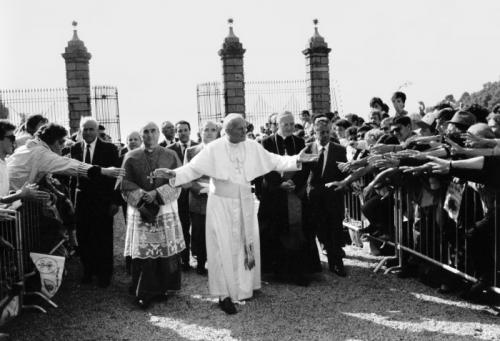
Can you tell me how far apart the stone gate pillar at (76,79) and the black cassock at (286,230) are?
16587 mm

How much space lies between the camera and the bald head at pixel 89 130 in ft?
24.3

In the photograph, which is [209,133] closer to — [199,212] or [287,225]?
[199,212]

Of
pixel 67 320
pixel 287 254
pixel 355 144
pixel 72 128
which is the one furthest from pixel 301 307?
pixel 72 128

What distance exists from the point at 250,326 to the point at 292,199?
2104 mm

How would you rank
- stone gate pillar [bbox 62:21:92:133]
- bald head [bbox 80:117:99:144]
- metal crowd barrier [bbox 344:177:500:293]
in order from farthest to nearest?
stone gate pillar [bbox 62:21:92:133]
bald head [bbox 80:117:99:144]
metal crowd barrier [bbox 344:177:500:293]

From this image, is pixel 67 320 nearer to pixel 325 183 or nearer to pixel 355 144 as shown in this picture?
pixel 325 183

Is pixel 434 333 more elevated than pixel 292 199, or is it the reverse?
pixel 292 199

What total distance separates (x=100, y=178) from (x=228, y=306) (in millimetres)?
2467

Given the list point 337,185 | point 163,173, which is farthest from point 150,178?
point 337,185

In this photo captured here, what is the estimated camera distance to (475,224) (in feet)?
18.4

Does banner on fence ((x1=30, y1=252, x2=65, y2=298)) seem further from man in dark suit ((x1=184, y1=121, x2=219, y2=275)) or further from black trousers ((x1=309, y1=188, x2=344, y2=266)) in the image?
black trousers ((x1=309, y1=188, x2=344, y2=266))

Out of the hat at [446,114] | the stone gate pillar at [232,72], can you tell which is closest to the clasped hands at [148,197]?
the hat at [446,114]

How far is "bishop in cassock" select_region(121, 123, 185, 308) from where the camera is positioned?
6.41m

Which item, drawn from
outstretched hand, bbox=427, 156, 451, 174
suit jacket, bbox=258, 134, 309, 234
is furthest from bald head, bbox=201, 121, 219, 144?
outstretched hand, bbox=427, 156, 451, 174
